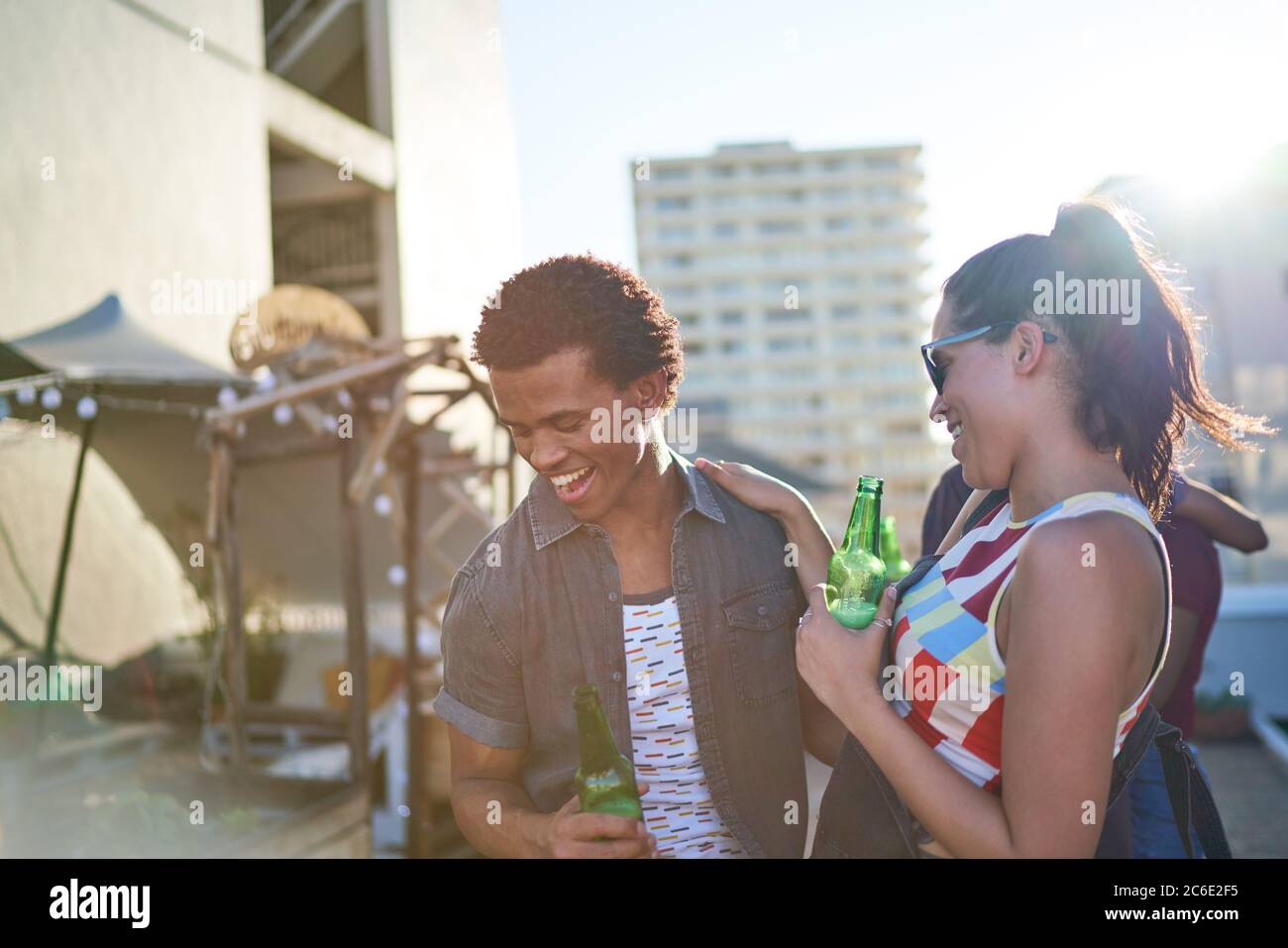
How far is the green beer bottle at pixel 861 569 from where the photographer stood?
169 centimetres

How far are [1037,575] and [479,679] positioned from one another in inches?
38.4

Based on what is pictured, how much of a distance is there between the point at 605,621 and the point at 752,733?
1.14 ft

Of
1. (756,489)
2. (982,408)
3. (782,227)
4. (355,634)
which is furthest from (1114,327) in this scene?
(782,227)

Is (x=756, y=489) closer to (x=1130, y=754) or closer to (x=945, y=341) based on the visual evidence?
(x=945, y=341)

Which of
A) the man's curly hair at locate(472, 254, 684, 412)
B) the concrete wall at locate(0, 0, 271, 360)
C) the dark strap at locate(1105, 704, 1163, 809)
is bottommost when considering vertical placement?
the dark strap at locate(1105, 704, 1163, 809)

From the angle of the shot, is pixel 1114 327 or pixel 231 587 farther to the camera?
pixel 231 587

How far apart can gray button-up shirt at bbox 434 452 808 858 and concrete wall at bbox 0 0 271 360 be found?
18.3ft

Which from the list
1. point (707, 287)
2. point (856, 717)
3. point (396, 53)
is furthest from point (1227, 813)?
point (707, 287)

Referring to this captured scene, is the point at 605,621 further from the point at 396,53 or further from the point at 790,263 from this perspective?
the point at 790,263

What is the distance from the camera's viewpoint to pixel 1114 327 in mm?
1444

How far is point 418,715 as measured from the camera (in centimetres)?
514

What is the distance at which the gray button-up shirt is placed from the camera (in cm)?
184

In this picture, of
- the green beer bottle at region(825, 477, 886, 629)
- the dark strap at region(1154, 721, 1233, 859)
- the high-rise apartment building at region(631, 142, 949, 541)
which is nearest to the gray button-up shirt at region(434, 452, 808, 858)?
the green beer bottle at region(825, 477, 886, 629)

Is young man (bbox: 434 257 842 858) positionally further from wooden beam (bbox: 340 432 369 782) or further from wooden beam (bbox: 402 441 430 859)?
wooden beam (bbox: 402 441 430 859)
